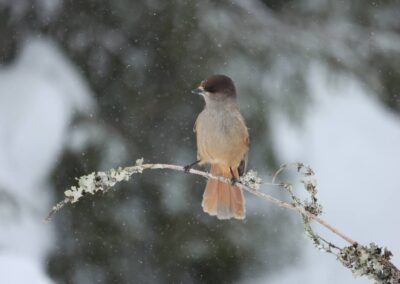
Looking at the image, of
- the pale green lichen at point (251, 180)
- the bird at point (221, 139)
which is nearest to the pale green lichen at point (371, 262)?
the pale green lichen at point (251, 180)

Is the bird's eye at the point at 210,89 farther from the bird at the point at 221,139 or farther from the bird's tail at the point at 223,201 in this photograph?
the bird's tail at the point at 223,201

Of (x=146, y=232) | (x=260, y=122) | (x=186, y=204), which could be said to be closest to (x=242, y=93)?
(x=260, y=122)

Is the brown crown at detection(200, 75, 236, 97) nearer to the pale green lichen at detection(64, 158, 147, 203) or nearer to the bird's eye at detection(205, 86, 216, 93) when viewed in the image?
the bird's eye at detection(205, 86, 216, 93)

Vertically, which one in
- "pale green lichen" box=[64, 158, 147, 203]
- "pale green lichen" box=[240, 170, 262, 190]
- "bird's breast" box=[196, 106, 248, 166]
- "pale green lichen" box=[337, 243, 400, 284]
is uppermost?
"bird's breast" box=[196, 106, 248, 166]

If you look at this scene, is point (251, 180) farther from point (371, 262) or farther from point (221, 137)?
point (221, 137)

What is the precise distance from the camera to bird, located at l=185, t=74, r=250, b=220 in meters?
3.05

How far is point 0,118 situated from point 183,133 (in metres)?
1.14

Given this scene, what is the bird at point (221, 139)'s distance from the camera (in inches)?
120

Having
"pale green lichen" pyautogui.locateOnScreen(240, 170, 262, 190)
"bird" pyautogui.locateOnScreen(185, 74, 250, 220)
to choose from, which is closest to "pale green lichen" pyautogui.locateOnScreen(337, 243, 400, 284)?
"pale green lichen" pyautogui.locateOnScreen(240, 170, 262, 190)

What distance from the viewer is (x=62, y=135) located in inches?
159

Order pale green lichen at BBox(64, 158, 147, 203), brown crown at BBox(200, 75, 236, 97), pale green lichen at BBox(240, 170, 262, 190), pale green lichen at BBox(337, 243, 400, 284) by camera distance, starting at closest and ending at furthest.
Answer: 1. pale green lichen at BBox(337, 243, 400, 284)
2. pale green lichen at BBox(64, 158, 147, 203)
3. pale green lichen at BBox(240, 170, 262, 190)
4. brown crown at BBox(200, 75, 236, 97)

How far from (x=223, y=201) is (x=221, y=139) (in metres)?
0.29

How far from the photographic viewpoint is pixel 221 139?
10.1 ft

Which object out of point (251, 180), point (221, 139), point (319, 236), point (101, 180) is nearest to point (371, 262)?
point (319, 236)
